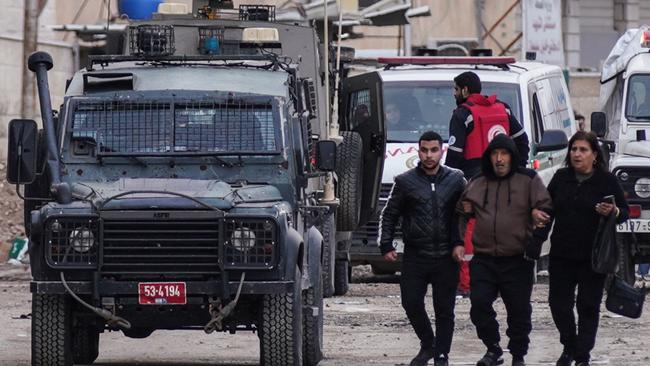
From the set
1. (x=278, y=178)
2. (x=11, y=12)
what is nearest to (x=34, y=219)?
(x=278, y=178)

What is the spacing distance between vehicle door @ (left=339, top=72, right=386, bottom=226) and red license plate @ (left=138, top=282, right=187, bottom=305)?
482 cm

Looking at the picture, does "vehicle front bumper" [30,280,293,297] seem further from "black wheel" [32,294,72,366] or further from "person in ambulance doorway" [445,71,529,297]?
"person in ambulance doorway" [445,71,529,297]

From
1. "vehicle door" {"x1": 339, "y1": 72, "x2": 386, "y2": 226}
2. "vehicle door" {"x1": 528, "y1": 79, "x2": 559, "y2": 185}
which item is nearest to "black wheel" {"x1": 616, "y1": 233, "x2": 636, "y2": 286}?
"vehicle door" {"x1": 528, "y1": 79, "x2": 559, "y2": 185}

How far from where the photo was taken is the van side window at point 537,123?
19.8 m

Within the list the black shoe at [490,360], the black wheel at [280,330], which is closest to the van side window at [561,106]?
the black shoe at [490,360]

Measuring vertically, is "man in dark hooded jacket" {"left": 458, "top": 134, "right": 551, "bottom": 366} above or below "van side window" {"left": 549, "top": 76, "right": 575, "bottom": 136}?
below

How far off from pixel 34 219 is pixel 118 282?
2.16 ft

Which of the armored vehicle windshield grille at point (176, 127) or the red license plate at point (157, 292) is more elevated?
the armored vehicle windshield grille at point (176, 127)

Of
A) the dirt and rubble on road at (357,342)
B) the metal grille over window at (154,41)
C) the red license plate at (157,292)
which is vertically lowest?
the dirt and rubble on road at (357,342)

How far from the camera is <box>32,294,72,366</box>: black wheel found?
11.8m

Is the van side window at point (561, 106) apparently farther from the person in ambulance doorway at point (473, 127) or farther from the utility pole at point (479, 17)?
the utility pole at point (479, 17)

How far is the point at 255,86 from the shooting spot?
13164mm

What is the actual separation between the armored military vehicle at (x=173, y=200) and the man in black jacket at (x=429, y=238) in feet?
2.00

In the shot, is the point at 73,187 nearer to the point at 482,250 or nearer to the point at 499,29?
the point at 482,250
